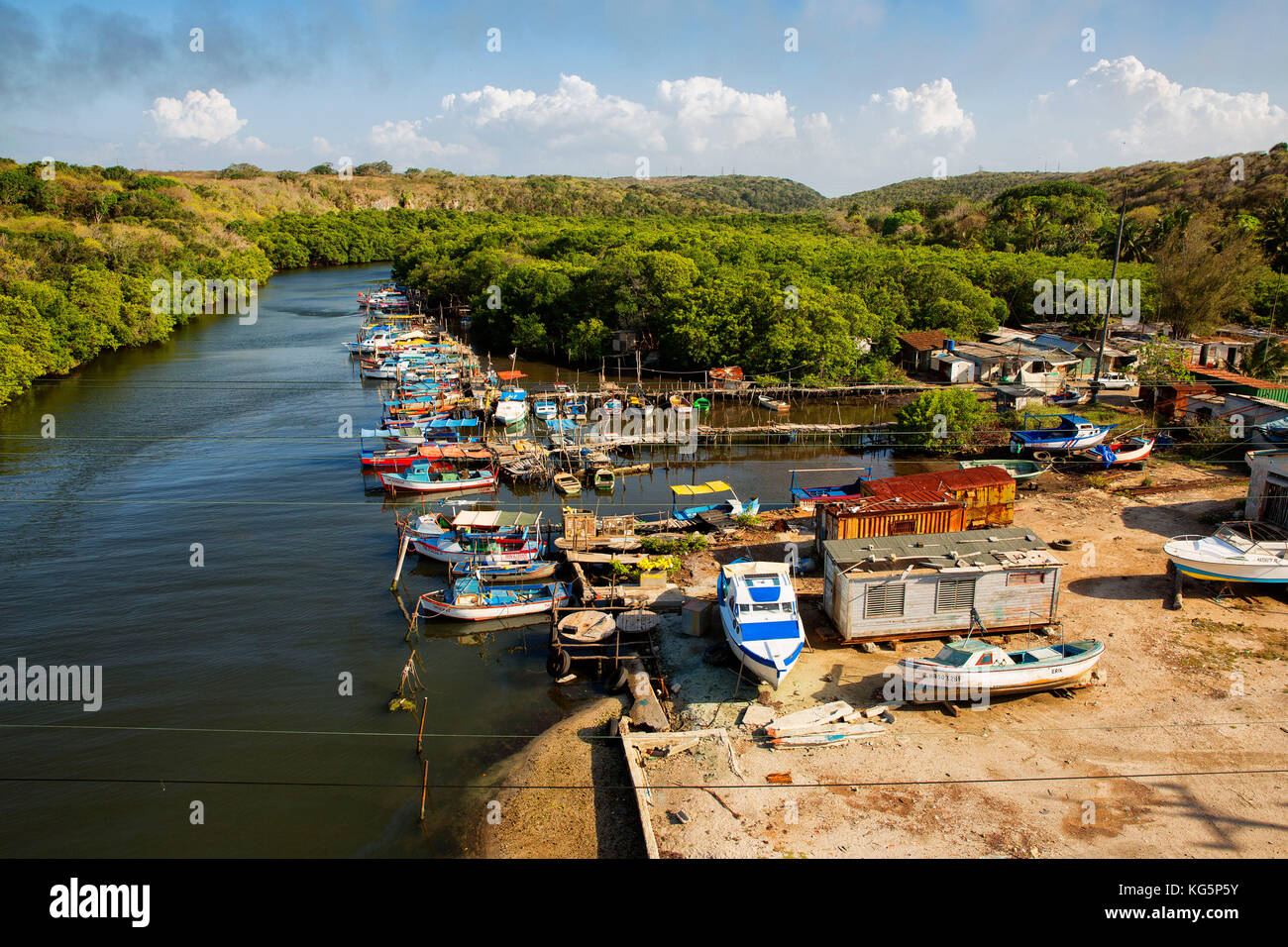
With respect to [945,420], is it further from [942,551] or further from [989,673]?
[989,673]

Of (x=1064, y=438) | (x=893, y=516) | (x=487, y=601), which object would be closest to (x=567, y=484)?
(x=487, y=601)

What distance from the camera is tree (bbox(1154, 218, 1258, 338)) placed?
53.9 metres

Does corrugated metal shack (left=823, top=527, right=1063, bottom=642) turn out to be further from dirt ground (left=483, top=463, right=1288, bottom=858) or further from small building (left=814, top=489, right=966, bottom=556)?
small building (left=814, top=489, right=966, bottom=556)

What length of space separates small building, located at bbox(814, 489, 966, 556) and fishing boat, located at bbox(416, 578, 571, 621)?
8.78 m

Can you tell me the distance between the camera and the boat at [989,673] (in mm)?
17391

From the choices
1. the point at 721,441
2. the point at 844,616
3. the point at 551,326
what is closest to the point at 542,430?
the point at 721,441

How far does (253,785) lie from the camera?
58.8ft

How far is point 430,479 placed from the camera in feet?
122

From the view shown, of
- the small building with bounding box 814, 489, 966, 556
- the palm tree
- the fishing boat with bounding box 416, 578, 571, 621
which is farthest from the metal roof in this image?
the palm tree

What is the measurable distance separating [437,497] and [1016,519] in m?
24.9

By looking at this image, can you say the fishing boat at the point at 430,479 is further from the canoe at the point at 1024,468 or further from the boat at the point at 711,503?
the canoe at the point at 1024,468

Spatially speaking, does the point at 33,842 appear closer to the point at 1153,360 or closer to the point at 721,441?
the point at 721,441

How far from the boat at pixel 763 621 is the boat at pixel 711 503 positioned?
30.6 ft
